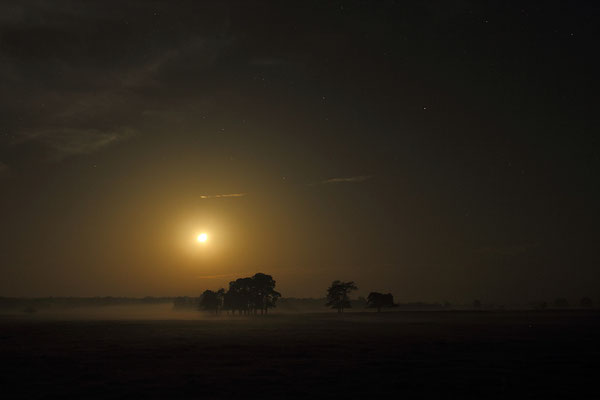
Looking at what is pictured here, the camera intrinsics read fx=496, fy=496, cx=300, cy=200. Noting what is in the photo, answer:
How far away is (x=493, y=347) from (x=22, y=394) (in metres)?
34.6

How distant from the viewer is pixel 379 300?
161 metres

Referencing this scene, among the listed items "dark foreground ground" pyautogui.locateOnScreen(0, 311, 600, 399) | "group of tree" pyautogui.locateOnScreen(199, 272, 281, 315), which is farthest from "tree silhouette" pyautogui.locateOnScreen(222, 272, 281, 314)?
"dark foreground ground" pyautogui.locateOnScreen(0, 311, 600, 399)

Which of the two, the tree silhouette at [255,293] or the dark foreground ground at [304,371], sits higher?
the tree silhouette at [255,293]

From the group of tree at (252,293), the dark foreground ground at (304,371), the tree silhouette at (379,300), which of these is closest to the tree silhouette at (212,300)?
the group of tree at (252,293)

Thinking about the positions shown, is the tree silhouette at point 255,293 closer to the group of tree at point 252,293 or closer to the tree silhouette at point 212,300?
the group of tree at point 252,293

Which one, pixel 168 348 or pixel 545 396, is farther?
pixel 168 348

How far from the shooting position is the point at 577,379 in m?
24.5

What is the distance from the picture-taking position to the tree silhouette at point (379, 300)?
160 meters

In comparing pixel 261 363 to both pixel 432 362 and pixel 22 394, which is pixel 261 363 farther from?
pixel 22 394

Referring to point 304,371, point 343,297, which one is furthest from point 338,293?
point 304,371

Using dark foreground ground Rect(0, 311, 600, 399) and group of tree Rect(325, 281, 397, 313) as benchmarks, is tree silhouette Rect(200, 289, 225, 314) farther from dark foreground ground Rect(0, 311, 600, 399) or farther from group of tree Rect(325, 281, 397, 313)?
dark foreground ground Rect(0, 311, 600, 399)

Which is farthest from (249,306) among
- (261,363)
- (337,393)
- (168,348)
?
(337,393)

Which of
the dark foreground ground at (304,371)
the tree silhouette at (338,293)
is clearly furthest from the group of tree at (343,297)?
the dark foreground ground at (304,371)

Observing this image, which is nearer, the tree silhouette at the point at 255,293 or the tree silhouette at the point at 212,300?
the tree silhouette at the point at 255,293
